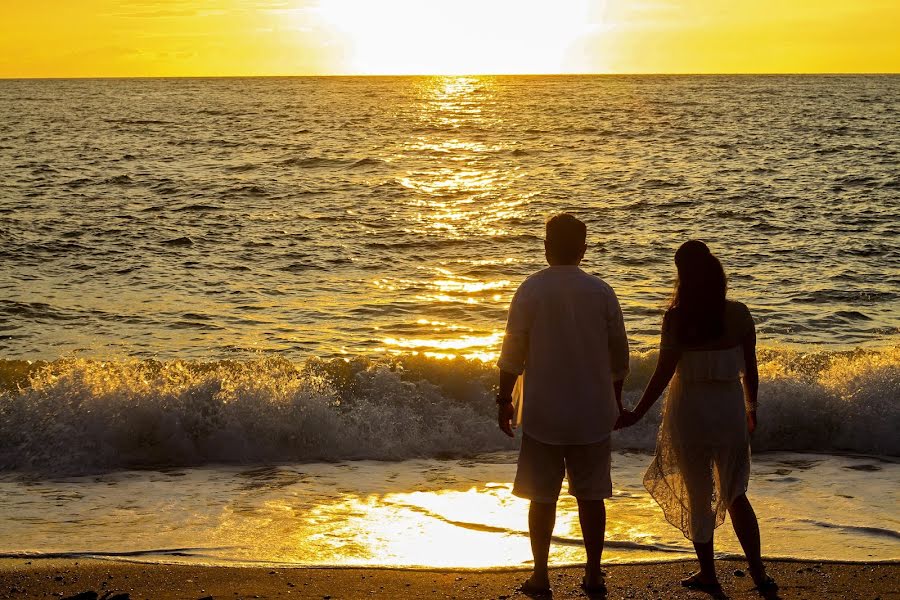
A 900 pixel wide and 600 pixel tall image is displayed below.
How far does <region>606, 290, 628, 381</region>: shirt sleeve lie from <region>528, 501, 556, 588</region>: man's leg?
2.52 ft

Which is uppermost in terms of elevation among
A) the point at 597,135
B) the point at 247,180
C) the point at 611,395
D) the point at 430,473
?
the point at 597,135

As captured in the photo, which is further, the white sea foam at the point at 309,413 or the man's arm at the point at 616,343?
the white sea foam at the point at 309,413

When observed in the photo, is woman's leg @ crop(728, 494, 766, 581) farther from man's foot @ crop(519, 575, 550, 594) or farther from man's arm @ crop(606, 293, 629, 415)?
man's foot @ crop(519, 575, 550, 594)

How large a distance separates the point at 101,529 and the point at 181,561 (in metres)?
1.10

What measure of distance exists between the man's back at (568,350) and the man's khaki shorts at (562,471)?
0.26 feet

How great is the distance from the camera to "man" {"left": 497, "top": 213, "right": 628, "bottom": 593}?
4832 mm

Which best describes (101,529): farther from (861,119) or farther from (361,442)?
(861,119)

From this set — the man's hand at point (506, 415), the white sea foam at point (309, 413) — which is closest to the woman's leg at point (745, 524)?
the man's hand at point (506, 415)

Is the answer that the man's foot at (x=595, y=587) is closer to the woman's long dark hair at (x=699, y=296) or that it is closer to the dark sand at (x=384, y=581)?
the dark sand at (x=384, y=581)

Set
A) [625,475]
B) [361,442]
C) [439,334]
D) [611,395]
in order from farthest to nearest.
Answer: [439,334], [361,442], [625,475], [611,395]

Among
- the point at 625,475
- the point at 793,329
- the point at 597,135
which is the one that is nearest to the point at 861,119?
the point at 597,135

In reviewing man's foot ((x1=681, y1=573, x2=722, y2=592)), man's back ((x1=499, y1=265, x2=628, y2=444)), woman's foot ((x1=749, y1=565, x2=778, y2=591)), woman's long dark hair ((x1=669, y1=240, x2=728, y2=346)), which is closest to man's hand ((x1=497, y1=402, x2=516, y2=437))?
man's back ((x1=499, y1=265, x2=628, y2=444))

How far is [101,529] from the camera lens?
665 centimetres

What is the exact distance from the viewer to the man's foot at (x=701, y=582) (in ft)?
17.0
